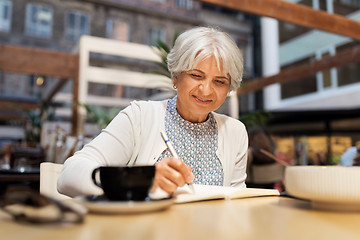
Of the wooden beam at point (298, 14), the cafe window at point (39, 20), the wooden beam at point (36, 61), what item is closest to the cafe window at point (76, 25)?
the cafe window at point (39, 20)

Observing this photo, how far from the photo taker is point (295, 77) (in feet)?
15.7

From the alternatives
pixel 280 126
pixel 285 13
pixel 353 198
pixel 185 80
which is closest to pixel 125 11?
pixel 280 126

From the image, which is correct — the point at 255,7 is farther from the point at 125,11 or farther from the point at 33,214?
the point at 125,11

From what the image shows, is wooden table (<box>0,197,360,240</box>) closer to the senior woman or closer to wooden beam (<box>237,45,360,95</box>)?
the senior woman

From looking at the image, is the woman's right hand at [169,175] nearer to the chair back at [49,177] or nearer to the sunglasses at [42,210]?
the sunglasses at [42,210]

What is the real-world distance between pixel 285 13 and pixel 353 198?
298 cm

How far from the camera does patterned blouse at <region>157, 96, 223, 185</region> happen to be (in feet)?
4.40

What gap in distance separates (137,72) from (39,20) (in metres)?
4.47

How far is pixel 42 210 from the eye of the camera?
0.53 m

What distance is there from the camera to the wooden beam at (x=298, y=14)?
10.1ft

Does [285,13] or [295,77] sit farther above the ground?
[285,13]

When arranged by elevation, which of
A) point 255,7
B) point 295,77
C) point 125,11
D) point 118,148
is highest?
point 125,11

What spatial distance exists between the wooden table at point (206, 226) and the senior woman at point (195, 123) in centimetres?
58

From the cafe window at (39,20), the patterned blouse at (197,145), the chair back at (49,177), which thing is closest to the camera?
the chair back at (49,177)
